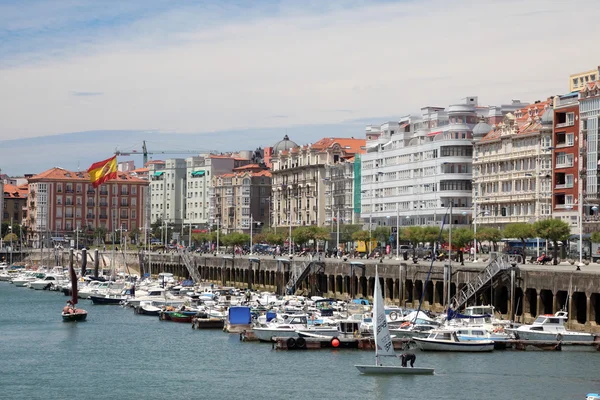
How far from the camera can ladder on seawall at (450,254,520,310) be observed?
275 ft

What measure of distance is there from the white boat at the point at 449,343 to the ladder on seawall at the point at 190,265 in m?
81.4

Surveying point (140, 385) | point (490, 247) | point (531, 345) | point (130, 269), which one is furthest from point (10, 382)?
point (130, 269)

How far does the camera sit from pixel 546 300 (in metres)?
81.7

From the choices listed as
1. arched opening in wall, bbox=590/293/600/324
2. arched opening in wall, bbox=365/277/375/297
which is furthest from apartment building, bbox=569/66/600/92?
arched opening in wall, bbox=590/293/600/324

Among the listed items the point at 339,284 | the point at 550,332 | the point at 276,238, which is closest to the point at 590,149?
the point at 339,284

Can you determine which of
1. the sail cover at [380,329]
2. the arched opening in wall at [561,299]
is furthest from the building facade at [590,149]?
the sail cover at [380,329]

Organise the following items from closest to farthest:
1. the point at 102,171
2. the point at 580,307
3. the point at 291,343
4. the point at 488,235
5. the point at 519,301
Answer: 1. the point at 291,343
2. the point at 580,307
3. the point at 519,301
4. the point at 488,235
5. the point at 102,171

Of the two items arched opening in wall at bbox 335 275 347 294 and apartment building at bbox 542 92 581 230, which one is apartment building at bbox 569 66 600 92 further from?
arched opening in wall at bbox 335 275 347 294

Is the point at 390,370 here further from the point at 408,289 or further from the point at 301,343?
the point at 408,289

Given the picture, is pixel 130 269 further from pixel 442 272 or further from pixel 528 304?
pixel 528 304

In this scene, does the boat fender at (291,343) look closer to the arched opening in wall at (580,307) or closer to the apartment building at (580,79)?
the arched opening in wall at (580,307)

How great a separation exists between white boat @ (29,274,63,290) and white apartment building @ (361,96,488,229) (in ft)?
147

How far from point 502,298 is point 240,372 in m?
27.6

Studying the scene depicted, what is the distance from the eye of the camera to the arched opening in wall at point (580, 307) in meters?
77.2
